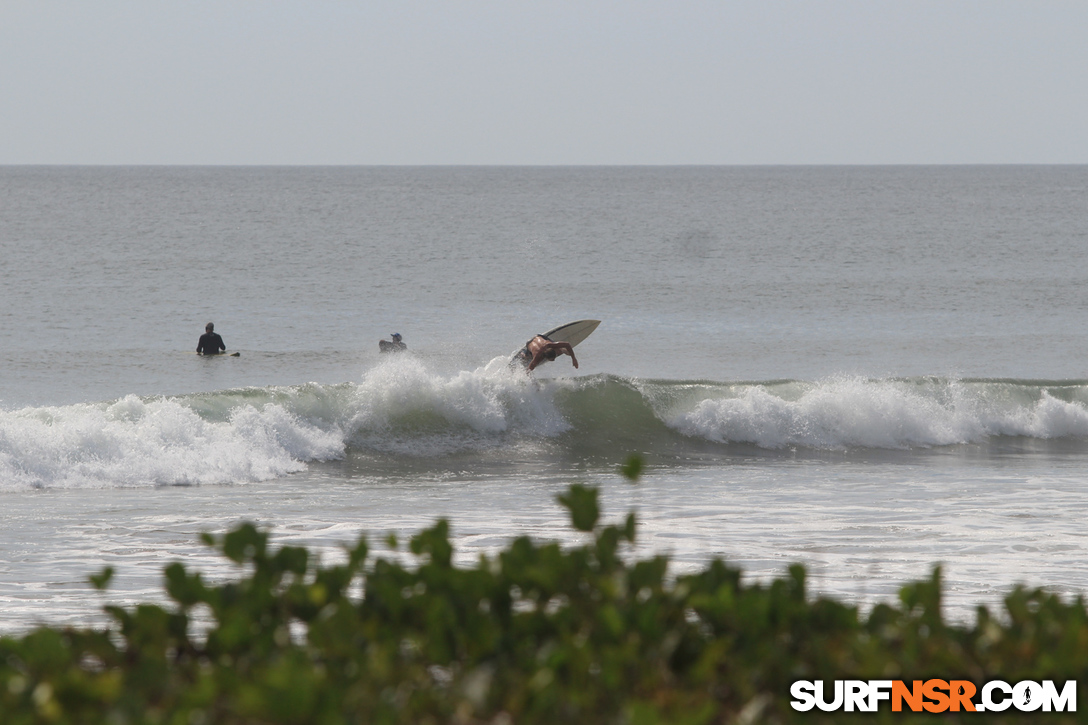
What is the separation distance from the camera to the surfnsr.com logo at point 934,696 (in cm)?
314

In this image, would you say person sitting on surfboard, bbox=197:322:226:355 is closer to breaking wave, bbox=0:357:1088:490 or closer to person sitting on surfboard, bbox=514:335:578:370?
breaking wave, bbox=0:357:1088:490

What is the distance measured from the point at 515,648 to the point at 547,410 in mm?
17909

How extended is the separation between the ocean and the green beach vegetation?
0.49 metres

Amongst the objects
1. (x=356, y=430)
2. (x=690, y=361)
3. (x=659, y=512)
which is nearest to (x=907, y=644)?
(x=659, y=512)

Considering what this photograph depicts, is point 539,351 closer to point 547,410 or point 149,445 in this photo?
point 547,410

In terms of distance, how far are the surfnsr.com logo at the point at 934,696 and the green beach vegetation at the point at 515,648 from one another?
1.0 inches

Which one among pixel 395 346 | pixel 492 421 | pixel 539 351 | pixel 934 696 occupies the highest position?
pixel 395 346

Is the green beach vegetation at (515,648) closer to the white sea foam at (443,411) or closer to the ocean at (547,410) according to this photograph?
the ocean at (547,410)

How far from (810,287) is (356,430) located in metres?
32.0

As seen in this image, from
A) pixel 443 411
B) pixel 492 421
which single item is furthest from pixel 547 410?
pixel 443 411

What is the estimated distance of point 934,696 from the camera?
3.21 meters

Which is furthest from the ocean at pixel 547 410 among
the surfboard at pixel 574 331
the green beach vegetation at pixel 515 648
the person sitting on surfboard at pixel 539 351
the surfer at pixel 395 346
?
the surfboard at pixel 574 331

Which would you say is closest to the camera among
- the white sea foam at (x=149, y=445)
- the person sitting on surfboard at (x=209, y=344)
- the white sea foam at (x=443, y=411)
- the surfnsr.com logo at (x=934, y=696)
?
the surfnsr.com logo at (x=934, y=696)

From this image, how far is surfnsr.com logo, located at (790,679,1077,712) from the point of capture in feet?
10.3
